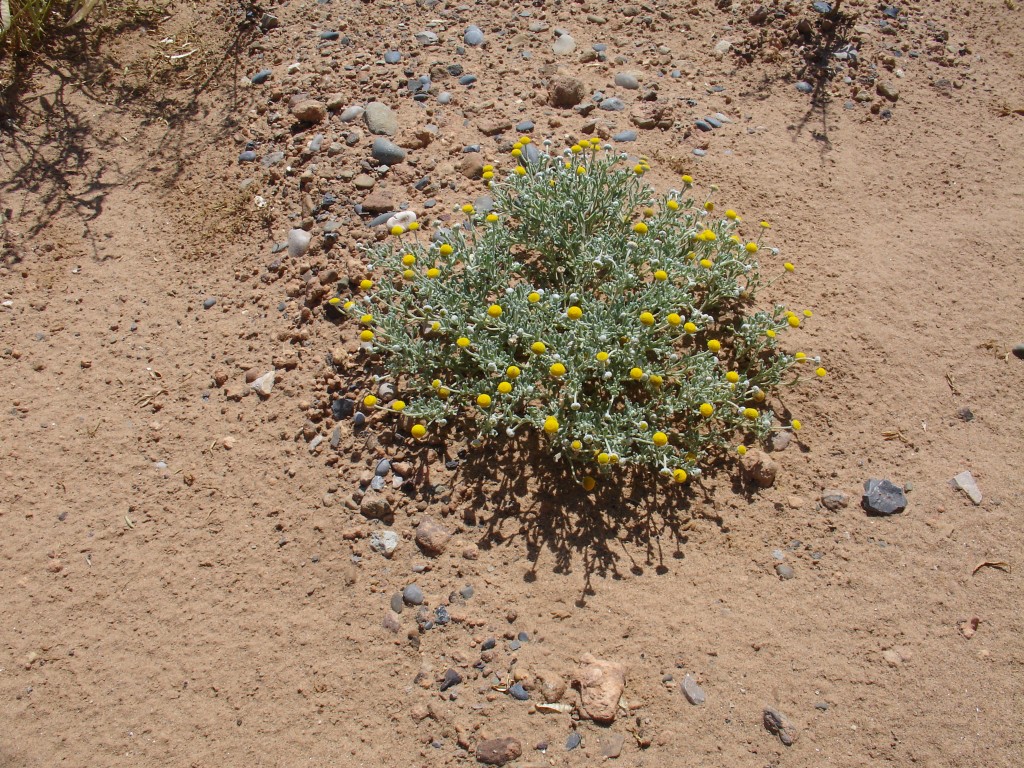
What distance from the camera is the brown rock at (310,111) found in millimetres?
4785

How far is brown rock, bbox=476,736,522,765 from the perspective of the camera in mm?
2609

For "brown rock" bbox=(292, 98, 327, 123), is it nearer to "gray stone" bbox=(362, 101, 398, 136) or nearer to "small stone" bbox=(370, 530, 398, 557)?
"gray stone" bbox=(362, 101, 398, 136)

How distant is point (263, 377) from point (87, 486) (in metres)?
0.98

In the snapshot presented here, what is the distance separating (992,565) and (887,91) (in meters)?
3.45

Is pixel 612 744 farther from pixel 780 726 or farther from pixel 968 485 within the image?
pixel 968 485

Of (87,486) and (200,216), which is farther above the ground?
(200,216)

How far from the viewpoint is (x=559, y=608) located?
2947mm

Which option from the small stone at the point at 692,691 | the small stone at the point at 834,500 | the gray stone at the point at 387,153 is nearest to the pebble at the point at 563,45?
the gray stone at the point at 387,153

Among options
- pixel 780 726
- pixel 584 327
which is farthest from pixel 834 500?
pixel 584 327

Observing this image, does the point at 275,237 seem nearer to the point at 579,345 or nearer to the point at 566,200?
the point at 566,200

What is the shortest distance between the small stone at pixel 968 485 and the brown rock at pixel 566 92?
10.3 ft

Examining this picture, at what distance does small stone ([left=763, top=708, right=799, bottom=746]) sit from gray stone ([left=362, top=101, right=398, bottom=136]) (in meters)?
3.81

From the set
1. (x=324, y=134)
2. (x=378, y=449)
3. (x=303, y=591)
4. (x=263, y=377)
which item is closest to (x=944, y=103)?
(x=324, y=134)

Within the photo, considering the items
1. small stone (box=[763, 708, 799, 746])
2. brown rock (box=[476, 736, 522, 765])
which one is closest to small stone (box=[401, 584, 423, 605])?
brown rock (box=[476, 736, 522, 765])
